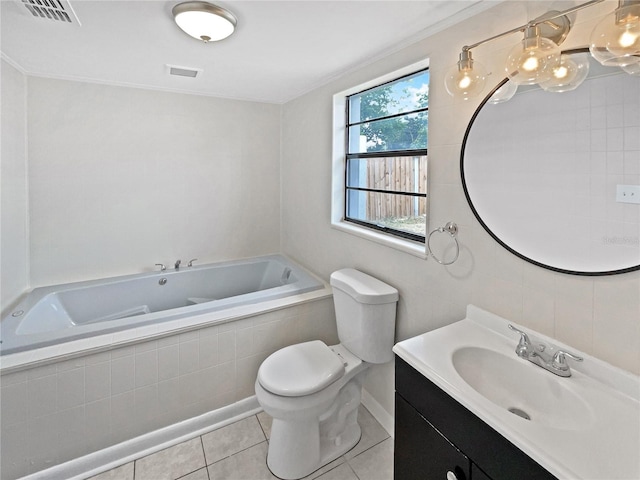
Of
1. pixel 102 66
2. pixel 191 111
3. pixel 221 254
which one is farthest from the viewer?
pixel 221 254

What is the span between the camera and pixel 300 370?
1.68 m

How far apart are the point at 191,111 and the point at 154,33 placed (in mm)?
1258

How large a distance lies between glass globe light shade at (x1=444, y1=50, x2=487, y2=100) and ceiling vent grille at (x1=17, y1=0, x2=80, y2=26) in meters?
1.60

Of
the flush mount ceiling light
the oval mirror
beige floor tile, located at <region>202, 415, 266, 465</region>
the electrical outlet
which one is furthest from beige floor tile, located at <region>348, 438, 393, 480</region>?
the flush mount ceiling light

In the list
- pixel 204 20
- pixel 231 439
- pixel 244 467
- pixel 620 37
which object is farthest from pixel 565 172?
pixel 231 439

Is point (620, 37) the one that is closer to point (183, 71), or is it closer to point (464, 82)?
Result: point (464, 82)

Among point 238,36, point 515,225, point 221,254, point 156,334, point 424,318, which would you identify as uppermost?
point 238,36

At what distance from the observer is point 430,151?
1.57 meters

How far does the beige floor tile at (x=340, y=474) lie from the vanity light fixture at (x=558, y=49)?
1870 mm

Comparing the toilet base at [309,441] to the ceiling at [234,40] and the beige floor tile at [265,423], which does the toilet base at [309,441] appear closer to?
the beige floor tile at [265,423]

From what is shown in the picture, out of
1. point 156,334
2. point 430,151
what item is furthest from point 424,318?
point 156,334

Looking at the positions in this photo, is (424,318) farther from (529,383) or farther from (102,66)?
(102,66)

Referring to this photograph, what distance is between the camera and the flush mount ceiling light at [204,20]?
135 centimetres

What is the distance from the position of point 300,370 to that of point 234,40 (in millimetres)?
1761
